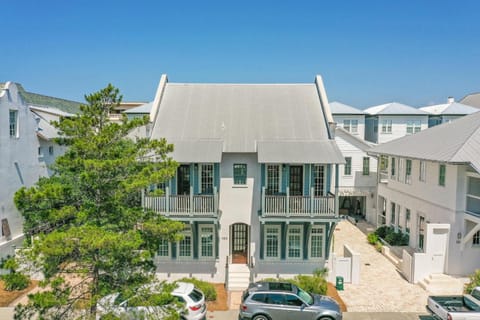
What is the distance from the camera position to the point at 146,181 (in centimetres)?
1131

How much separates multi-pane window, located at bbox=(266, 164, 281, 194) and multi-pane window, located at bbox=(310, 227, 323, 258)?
3.01 metres

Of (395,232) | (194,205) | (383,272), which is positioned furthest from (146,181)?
(395,232)

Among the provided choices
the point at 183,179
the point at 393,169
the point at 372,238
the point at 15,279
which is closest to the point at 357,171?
the point at 393,169

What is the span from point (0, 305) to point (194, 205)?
→ 32.9ft

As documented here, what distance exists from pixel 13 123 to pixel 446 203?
27.9 metres

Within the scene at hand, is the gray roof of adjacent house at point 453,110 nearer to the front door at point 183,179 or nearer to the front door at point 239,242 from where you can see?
the front door at point 239,242

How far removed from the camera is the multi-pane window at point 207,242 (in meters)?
19.3

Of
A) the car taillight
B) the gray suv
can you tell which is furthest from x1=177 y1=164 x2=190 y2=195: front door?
the gray suv

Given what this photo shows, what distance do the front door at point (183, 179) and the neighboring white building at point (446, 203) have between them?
13.1m

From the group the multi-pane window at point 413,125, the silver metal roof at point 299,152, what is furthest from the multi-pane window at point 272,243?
the multi-pane window at point 413,125

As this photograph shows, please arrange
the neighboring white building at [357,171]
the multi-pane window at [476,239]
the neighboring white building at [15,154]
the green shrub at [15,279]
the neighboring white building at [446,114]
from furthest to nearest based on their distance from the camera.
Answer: the neighboring white building at [446,114]
the neighboring white building at [357,171]
the neighboring white building at [15,154]
the multi-pane window at [476,239]
the green shrub at [15,279]

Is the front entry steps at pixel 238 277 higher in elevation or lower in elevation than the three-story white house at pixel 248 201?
lower

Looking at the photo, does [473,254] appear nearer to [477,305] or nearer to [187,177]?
[477,305]

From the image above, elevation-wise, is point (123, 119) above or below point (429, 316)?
above
